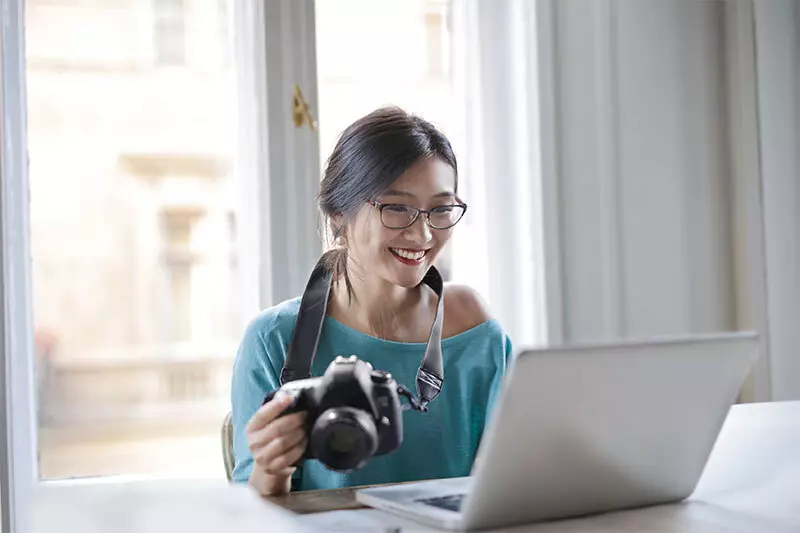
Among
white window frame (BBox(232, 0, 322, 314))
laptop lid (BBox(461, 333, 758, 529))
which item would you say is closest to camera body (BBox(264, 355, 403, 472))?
laptop lid (BBox(461, 333, 758, 529))

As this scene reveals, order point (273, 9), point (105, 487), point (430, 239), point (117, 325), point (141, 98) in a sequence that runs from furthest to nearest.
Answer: point (117, 325) < point (141, 98) < point (273, 9) < point (430, 239) < point (105, 487)

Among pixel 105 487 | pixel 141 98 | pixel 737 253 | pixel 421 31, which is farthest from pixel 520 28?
pixel 105 487

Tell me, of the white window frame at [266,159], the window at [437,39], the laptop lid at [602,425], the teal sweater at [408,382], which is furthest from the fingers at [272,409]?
the window at [437,39]

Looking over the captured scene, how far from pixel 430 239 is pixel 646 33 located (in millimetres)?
1421

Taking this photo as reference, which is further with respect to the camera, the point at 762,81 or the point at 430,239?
the point at 762,81

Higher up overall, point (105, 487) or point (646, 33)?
point (646, 33)

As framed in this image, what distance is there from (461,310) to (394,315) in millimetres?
124

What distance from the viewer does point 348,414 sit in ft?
2.62

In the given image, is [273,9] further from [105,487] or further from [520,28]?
[105,487]

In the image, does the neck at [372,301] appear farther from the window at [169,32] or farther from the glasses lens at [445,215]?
the window at [169,32]

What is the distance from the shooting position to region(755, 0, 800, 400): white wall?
2.47 metres

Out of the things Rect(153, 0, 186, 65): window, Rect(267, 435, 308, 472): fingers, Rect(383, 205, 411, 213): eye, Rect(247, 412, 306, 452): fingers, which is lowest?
Rect(267, 435, 308, 472): fingers

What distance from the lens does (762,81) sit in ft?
8.11

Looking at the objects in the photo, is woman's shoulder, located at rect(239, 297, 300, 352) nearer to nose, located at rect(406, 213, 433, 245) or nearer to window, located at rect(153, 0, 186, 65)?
nose, located at rect(406, 213, 433, 245)
